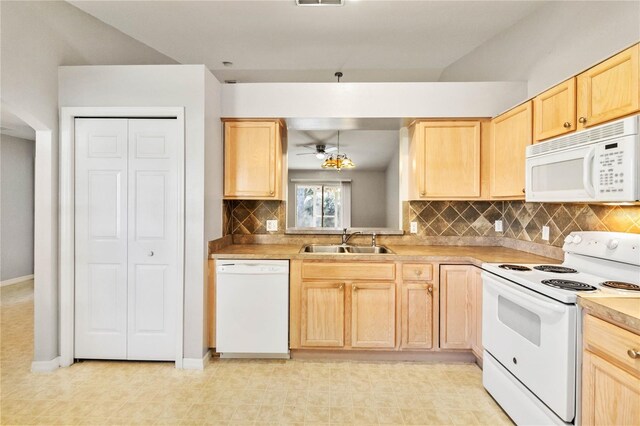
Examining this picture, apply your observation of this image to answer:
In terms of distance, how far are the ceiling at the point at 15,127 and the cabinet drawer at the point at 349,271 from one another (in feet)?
12.5

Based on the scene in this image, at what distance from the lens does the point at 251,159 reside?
285 cm

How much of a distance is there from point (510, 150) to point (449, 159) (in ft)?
1.59

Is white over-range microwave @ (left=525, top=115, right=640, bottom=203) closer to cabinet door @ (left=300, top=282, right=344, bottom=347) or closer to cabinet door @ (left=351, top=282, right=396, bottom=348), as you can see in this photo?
cabinet door @ (left=351, top=282, right=396, bottom=348)

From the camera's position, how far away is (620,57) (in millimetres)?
1545

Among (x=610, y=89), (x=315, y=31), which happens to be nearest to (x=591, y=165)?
(x=610, y=89)

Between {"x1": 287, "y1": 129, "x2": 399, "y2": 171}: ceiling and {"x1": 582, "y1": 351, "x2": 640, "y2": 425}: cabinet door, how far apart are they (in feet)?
8.29

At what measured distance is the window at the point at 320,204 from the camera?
5305 millimetres

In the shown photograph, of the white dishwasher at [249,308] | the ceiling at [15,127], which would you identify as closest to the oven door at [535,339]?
the white dishwasher at [249,308]

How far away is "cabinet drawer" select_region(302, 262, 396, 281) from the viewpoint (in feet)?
8.30

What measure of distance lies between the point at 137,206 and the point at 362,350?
2.13 meters

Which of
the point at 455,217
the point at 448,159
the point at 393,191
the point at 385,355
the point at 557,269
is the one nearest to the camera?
the point at 557,269

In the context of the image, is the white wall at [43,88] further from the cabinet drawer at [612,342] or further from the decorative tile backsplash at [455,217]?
the cabinet drawer at [612,342]

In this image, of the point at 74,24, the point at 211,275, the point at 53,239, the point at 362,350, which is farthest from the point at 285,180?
the point at 74,24

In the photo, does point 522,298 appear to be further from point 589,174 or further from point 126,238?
point 126,238
